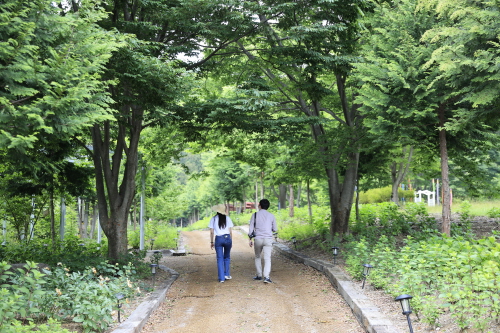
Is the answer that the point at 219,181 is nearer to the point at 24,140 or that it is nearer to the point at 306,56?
the point at 306,56

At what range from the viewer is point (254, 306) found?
24.7ft

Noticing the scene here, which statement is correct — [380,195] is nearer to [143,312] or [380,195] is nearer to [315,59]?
[315,59]

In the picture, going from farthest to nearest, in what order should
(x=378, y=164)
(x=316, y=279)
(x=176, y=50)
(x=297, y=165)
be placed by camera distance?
(x=378, y=164) → (x=297, y=165) → (x=176, y=50) → (x=316, y=279)

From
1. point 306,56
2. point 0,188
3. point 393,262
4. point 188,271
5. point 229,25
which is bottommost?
point 188,271

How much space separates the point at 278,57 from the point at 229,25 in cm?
185

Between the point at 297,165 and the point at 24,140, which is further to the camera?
the point at 297,165

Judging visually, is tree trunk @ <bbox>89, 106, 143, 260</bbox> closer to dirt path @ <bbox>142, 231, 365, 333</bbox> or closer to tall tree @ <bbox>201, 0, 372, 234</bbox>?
dirt path @ <bbox>142, 231, 365, 333</bbox>

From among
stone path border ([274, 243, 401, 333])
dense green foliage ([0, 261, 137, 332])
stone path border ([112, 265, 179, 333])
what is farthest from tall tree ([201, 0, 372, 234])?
dense green foliage ([0, 261, 137, 332])

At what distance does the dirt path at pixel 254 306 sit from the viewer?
20.8 ft

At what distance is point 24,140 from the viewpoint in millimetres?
4344

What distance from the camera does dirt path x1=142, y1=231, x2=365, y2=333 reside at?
20.8 ft

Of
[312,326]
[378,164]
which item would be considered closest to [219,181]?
[378,164]

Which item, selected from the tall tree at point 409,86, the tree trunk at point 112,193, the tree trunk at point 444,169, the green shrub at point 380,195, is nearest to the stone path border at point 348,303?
the tree trunk at point 112,193

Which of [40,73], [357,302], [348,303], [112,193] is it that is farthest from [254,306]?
[112,193]
